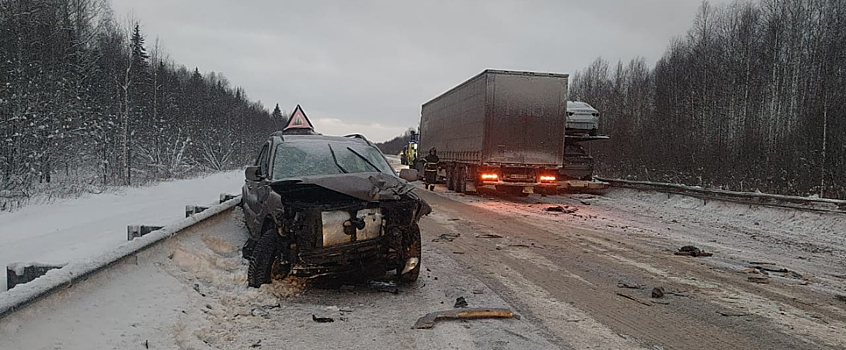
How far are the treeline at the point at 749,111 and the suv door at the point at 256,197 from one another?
54.9 ft

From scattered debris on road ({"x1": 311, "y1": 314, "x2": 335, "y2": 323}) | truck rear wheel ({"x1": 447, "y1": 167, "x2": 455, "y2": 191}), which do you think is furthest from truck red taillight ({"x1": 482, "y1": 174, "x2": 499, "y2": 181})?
scattered debris on road ({"x1": 311, "y1": 314, "x2": 335, "y2": 323})

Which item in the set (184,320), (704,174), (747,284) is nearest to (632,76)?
(704,174)

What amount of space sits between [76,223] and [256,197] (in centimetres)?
795

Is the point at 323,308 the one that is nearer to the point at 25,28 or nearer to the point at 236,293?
the point at 236,293

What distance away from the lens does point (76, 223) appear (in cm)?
1247

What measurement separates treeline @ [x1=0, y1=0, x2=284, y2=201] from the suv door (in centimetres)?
1314

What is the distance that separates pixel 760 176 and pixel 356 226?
20.4m

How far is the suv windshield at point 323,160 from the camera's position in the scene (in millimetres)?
6855

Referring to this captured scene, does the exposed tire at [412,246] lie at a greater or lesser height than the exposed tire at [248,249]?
greater

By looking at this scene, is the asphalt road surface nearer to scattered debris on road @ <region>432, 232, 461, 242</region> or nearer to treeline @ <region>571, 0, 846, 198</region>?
scattered debris on road @ <region>432, 232, 461, 242</region>

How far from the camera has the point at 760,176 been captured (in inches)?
829

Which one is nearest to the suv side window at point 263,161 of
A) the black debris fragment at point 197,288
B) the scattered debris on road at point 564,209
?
the black debris fragment at point 197,288

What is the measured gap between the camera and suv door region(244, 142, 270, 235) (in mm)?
6738

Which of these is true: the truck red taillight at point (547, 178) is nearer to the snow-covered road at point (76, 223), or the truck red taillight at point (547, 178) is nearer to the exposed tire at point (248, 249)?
the snow-covered road at point (76, 223)
